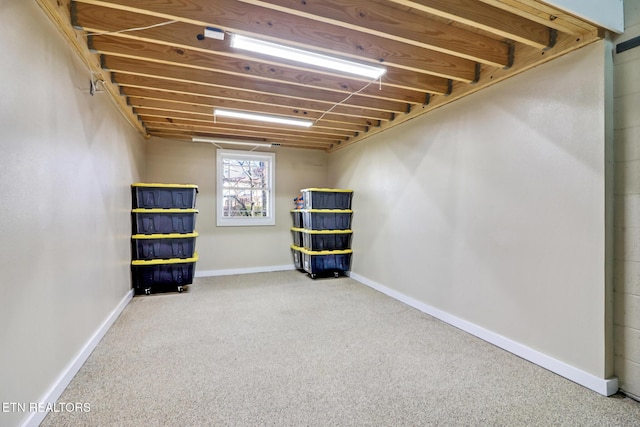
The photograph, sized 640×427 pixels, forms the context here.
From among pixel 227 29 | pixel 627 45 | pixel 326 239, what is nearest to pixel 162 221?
pixel 326 239

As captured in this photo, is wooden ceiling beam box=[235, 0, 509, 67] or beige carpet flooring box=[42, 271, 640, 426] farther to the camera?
wooden ceiling beam box=[235, 0, 509, 67]

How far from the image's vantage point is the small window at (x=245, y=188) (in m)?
5.23

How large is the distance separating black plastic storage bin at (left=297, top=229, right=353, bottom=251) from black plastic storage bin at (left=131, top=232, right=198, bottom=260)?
70.1 inches

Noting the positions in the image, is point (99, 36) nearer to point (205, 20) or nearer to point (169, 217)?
point (205, 20)

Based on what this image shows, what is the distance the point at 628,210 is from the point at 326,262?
3688mm

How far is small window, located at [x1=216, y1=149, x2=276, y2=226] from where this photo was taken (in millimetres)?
5230

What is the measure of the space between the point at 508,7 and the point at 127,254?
4.39 meters

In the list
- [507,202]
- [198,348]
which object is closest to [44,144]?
[198,348]

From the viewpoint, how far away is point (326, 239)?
4891 millimetres

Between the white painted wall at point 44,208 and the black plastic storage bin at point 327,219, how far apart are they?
2823 millimetres

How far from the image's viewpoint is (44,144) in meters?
1.68

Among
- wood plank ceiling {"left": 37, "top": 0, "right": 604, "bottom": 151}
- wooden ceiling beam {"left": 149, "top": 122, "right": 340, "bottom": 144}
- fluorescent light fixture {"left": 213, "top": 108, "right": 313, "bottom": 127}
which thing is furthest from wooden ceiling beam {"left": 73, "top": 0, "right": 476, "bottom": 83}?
wooden ceiling beam {"left": 149, "top": 122, "right": 340, "bottom": 144}

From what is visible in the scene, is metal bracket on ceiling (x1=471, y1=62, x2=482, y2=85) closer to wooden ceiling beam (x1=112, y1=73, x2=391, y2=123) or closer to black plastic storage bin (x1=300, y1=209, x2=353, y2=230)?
wooden ceiling beam (x1=112, y1=73, x2=391, y2=123)

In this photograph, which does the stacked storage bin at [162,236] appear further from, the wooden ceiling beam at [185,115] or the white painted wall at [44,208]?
the white painted wall at [44,208]
